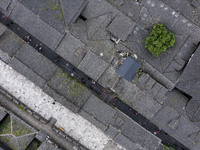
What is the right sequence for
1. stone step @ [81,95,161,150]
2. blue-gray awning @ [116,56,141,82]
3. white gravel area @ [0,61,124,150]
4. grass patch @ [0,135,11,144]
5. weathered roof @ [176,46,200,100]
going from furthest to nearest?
white gravel area @ [0,61,124,150] → stone step @ [81,95,161,150] → grass patch @ [0,135,11,144] → weathered roof @ [176,46,200,100] → blue-gray awning @ [116,56,141,82]

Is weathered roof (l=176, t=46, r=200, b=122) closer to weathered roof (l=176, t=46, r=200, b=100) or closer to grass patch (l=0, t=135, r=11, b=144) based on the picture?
weathered roof (l=176, t=46, r=200, b=100)

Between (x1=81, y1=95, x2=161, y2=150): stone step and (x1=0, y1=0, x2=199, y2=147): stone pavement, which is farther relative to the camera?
(x1=81, y1=95, x2=161, y2=150): stone step

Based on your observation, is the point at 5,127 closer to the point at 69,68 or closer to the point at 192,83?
the point at 69,68

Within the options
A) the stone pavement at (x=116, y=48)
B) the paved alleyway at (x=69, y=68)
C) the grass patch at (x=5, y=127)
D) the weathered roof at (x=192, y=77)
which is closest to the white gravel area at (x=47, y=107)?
the paved alleyway at (x=69, y=68)

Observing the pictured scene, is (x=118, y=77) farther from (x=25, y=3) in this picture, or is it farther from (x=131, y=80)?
(x=25, y=3)

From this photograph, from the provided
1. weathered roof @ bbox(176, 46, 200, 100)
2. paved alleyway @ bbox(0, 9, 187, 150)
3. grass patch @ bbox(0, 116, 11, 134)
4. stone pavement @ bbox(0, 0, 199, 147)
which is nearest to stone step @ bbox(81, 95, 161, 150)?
stone pavement @ bbox(0, 0, 199, 147)

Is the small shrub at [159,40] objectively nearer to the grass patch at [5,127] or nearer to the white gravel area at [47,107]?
the white gravel area at [47,107]

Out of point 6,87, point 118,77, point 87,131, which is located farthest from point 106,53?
point 6,87

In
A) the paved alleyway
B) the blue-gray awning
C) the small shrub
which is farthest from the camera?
the paved alleyway
